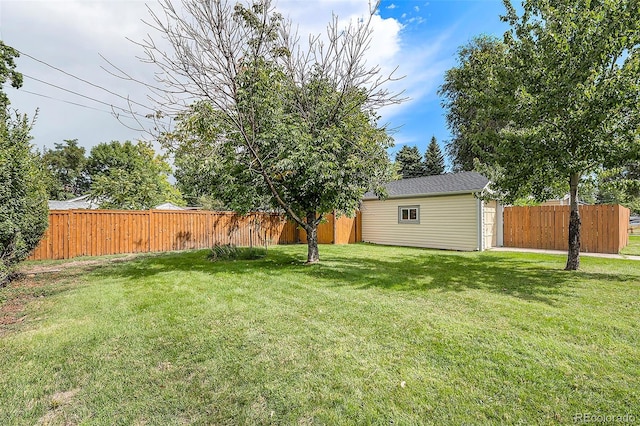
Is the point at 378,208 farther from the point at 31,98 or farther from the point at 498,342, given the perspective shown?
the point at 31,98

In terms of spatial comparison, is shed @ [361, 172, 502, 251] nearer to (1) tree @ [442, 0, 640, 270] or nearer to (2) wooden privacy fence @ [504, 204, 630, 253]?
(2) wooden privacy fence @ [504, 204, 630, 253]

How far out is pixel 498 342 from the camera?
322 cm

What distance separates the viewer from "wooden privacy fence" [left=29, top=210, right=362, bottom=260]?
33.2 feet

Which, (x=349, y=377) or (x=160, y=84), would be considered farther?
(x=160, y=84)

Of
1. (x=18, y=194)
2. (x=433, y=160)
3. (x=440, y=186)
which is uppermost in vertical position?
(x=433, y=160)

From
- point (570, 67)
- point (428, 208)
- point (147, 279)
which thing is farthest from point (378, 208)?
A: point (147, 279)

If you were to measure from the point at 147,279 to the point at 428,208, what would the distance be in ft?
35.8

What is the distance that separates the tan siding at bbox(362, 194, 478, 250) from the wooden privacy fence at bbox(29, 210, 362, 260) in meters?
1.25

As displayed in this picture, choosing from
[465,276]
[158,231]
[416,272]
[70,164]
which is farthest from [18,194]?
[70,164]

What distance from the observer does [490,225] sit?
494 inches

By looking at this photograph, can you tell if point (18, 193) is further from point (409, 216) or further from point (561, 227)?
point (561, 227)

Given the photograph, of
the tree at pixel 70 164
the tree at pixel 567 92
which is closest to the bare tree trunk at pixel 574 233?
the tree at pixel 567 92

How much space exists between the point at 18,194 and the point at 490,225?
14.7m

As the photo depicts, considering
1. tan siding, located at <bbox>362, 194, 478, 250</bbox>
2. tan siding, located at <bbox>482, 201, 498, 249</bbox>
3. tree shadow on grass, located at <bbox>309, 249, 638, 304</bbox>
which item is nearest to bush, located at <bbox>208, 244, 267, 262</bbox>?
tree shadow on grass, located at <bbox>309, 249, 638, 304</bbox>
